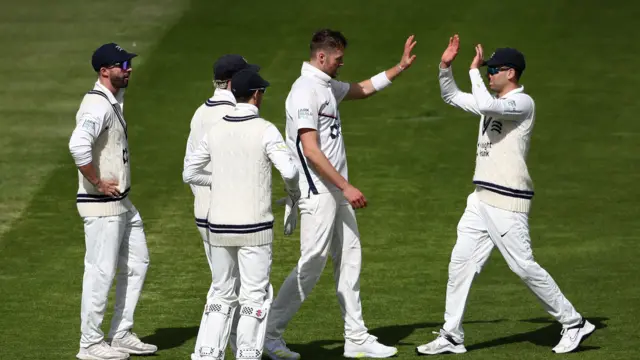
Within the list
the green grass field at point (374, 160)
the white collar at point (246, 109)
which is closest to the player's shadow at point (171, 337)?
the green grass field at point (374, 160)

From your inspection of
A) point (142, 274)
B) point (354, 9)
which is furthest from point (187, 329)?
point (354, 9)

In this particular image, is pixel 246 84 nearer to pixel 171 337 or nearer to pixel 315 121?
pixel 315 121

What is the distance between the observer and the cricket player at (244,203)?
8227 millimetres

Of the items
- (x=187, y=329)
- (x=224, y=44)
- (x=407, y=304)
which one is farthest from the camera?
(x=224, y=44)

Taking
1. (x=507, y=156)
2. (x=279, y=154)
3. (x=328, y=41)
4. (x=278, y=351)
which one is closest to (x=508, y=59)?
(x=507, y=156)

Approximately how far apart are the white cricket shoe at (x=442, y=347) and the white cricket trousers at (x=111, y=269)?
2.20m

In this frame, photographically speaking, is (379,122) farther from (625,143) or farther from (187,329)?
(187,329)

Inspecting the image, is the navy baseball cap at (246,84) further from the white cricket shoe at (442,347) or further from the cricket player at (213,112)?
the white cricket shoe at (442,347)

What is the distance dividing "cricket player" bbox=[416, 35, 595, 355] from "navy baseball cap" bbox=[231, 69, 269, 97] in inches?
67.4

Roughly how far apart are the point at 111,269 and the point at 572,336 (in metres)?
3.43

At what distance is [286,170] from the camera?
8133 mm

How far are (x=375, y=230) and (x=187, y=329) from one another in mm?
3511

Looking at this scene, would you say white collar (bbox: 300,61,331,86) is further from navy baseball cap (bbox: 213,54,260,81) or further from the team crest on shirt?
navy baseball cap (bbox: 213,54,260,81)

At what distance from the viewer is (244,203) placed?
8.27 meters
